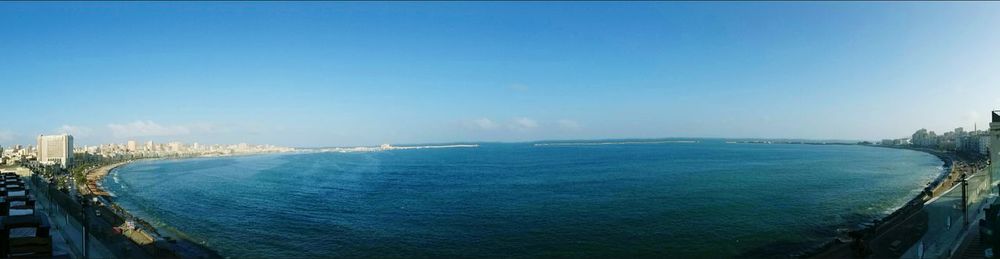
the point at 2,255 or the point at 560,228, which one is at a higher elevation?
the point at 2,255

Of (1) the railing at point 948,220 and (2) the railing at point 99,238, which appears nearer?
(1) the railing at point 948,220

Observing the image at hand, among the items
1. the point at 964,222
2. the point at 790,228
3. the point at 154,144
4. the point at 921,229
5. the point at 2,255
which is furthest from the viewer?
the point at 154,144

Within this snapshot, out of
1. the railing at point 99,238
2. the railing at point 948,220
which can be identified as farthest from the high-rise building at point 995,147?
the railing at point 99,238

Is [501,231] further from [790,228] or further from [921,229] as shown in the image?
[921,229]

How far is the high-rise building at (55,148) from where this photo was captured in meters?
66.8

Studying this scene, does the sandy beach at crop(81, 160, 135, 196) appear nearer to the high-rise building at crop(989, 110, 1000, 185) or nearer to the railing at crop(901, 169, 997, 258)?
the railing at crop(901, 169, 997, 258)

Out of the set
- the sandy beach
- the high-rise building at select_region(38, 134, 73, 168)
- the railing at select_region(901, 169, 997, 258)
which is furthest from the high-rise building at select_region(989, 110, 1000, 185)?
the high-rise building at select_region(38, 134, 73, 168)

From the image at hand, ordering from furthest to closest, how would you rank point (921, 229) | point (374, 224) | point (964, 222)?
point (374, 224), point (921, 229), point (964, 222)

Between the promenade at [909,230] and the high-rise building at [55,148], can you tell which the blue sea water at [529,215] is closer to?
the promenade at [909,230]

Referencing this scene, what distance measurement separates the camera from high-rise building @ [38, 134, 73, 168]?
66.8 meters

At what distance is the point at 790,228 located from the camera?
19547mm

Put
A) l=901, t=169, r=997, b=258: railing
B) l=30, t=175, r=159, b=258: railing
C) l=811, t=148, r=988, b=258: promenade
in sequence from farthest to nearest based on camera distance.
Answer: l=811, t=148, r=988, b=258: promenade
l=30, t=175, r=159, b=258: railing
l=901, t=169, r=997, b=258: railing

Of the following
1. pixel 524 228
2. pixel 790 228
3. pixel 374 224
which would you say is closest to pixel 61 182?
pixel 374 224

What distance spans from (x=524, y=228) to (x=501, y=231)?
1050mm
